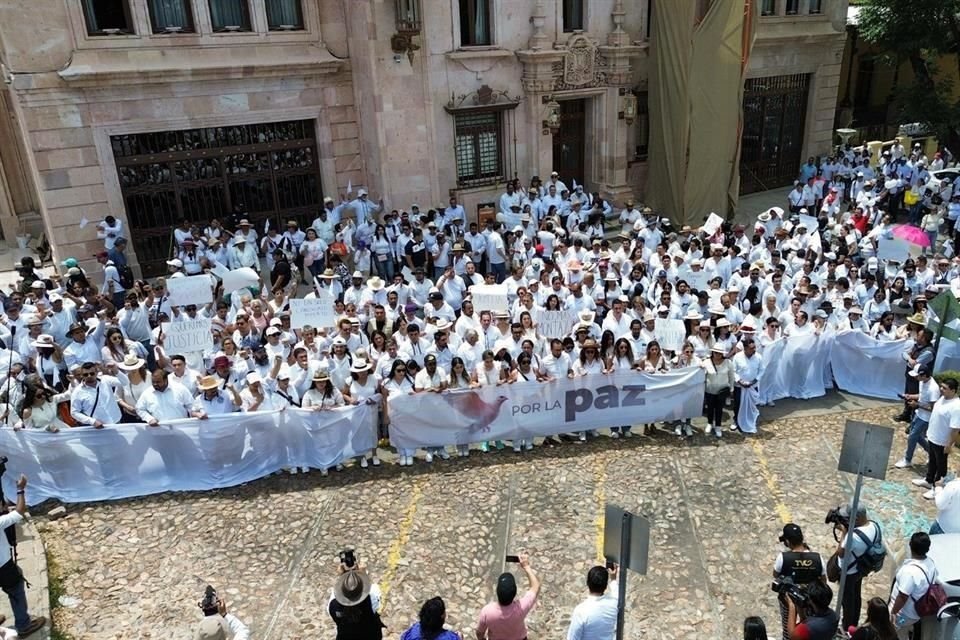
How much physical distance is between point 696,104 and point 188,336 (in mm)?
15213

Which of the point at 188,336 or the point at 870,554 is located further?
the point at 188,336

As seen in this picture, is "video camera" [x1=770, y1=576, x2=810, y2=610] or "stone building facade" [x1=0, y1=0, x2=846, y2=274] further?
"stone building facade" [x1=0, y1=0, x2=846, y2=274]

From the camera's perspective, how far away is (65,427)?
934 centimetres

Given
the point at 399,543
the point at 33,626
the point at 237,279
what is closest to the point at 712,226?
the point at 237,279

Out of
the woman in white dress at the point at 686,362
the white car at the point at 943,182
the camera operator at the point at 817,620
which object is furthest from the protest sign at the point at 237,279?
the white car at the point at 943,182

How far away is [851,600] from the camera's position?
22.0 feet

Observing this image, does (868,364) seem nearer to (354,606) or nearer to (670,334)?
(670,334)

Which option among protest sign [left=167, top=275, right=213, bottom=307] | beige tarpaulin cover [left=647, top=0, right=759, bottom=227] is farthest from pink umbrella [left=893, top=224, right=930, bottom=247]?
protest sign [left=167, top=275, right=213, bottom=307]

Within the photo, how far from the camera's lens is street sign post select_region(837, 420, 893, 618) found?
6.36 metres

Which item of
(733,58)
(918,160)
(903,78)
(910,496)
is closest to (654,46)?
(733,58)

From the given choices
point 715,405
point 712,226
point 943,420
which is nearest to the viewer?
point 943,420

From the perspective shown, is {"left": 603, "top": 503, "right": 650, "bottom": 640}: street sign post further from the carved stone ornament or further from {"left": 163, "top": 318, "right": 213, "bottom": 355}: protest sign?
the carved stone ornament

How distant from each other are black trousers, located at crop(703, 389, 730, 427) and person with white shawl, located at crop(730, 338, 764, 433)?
211 millimetres

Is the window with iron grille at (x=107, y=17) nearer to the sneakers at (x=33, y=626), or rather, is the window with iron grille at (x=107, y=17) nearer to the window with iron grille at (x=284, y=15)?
the window with iron grille at (x=284, y=15)
